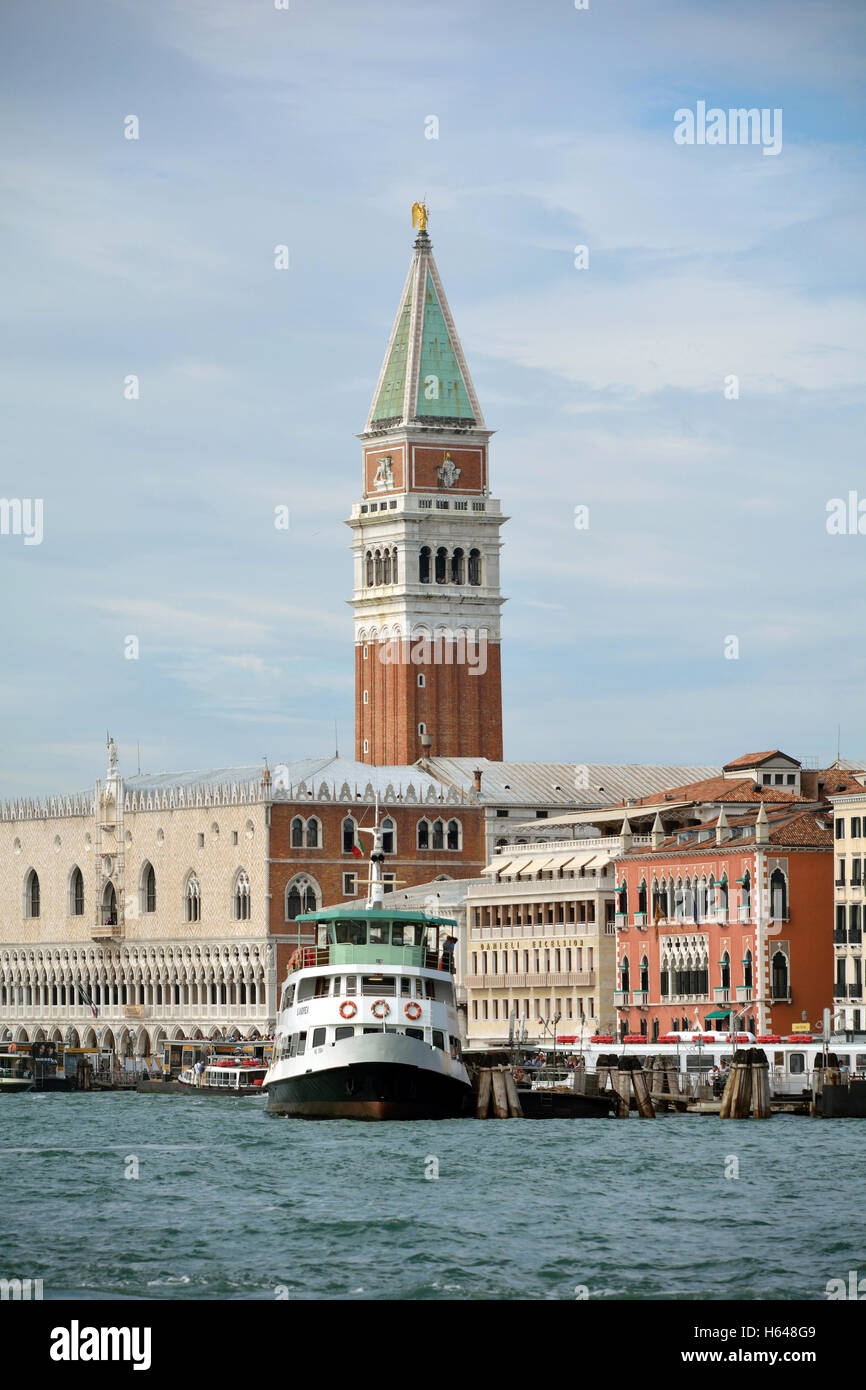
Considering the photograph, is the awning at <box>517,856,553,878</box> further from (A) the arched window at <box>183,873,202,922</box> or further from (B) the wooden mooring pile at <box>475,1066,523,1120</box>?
(B) the wooden mooring pile at <box>475,1066,523,1120</box>

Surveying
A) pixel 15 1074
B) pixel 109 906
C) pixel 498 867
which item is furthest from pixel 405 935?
pixel 109 906

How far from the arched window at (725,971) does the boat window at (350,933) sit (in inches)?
1254

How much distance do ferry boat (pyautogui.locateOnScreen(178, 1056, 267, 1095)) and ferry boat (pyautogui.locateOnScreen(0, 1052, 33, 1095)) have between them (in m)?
8.22

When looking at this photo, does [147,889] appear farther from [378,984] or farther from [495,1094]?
[378,984]

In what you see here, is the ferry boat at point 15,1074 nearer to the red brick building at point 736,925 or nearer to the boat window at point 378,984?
the red brick building at point 736,925

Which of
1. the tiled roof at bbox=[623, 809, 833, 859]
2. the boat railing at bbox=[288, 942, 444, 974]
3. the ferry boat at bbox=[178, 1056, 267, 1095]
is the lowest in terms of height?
the ferry boat at bbox=[178, 1056, 267, 1095]

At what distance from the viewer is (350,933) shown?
105562 mm

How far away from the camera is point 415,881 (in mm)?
175625

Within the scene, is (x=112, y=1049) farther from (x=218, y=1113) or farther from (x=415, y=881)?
(x=218, y=1113)

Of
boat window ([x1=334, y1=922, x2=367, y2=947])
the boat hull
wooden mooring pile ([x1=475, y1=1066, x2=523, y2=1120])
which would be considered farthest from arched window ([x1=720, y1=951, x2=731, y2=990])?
the boat hull

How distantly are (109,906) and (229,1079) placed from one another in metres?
42.6

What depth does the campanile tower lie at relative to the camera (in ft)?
624

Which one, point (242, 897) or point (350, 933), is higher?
point (242, 897)
